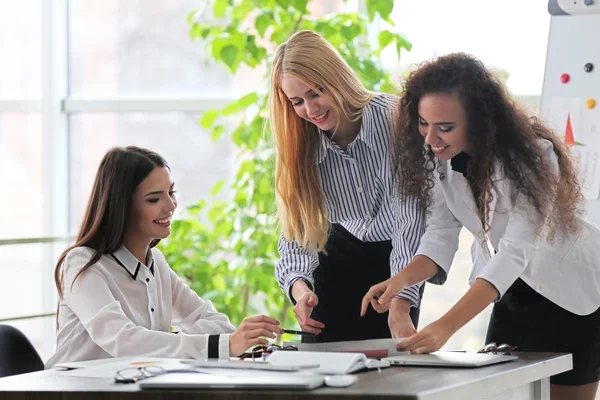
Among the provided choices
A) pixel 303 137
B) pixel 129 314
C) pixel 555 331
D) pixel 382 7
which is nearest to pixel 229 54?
pixel 382 7

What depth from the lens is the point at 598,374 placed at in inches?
81.4

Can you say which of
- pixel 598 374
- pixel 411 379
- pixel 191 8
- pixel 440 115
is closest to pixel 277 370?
pixel 411 379

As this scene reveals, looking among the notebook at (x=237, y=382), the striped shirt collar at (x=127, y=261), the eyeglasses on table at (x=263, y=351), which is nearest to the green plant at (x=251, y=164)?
the striped shirt collar at (x=127, y=261)

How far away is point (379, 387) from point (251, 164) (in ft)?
7.29

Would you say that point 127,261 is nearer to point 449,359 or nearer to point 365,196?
point 365,196

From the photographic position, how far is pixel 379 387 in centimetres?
141

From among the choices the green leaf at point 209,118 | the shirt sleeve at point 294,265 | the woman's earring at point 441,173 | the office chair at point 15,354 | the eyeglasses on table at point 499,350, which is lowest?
the office chair at point 15,354

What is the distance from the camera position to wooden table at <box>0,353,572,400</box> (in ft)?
4.50

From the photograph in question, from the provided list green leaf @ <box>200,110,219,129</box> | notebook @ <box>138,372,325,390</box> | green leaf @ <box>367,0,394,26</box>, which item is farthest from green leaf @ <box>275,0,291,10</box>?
notebook @ <box>138,372,325,390</box>

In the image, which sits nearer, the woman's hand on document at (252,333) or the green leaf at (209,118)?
the woman's hand on document at (252,333)

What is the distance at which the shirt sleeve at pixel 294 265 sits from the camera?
2328 mm

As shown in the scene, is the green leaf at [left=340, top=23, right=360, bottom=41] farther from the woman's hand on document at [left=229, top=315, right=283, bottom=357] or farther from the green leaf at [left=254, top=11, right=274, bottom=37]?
the woman's hand on document at [left=229, top=315, right=283, bottom=357]

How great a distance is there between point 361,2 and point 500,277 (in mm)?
2305

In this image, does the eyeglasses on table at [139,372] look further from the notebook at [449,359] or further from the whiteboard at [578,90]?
the whiteboard at [578,90]
